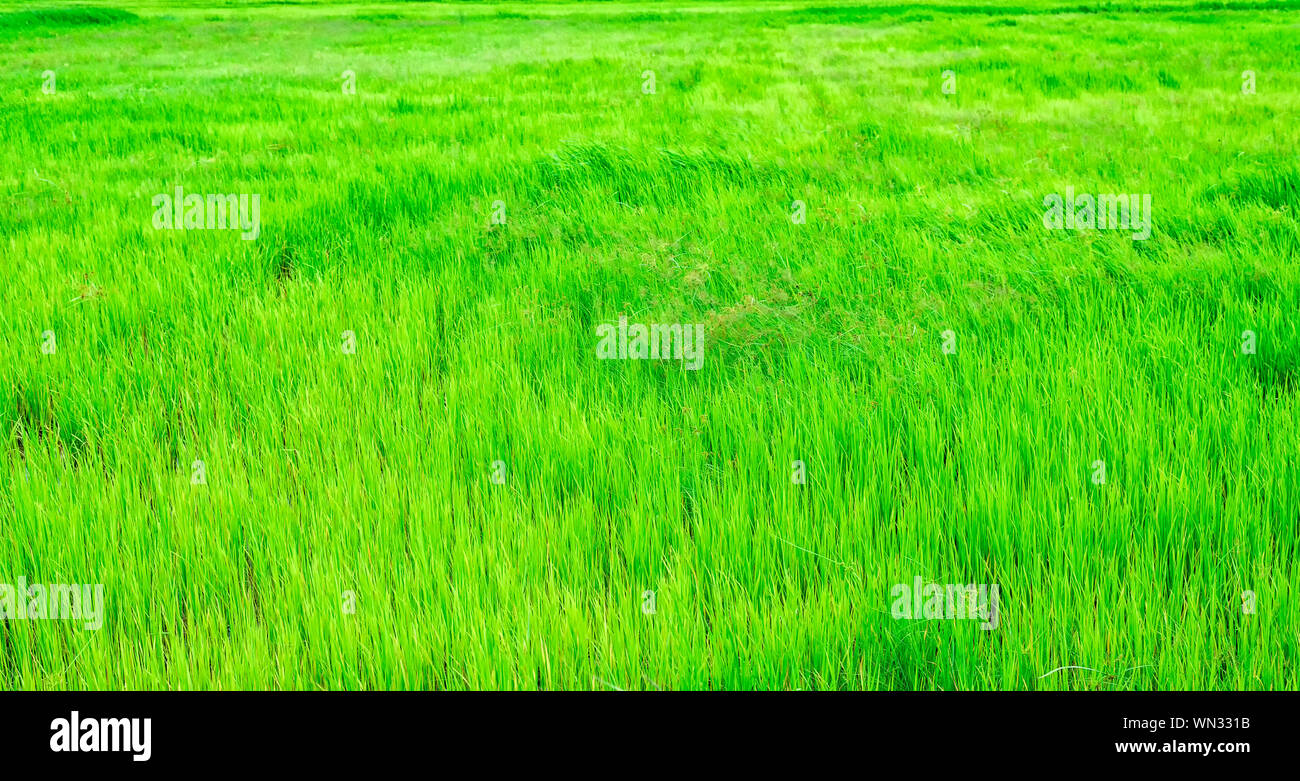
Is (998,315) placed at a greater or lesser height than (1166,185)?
lesser

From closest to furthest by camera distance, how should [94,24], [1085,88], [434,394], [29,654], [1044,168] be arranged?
[29,654], [434,394], [1044,168], [1085,88], [94,24]

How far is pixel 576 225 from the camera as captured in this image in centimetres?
517

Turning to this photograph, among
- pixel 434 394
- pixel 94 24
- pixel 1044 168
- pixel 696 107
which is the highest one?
pixel 94 24

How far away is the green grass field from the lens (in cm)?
185

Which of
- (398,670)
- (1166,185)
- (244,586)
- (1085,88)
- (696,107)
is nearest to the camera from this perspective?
(398,670)

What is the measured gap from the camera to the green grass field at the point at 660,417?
185cm

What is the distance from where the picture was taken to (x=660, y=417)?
9.57ft

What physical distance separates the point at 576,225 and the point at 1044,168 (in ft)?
12.1

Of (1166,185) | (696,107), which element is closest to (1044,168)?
(1166,185)

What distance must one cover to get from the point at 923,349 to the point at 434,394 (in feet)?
6.21

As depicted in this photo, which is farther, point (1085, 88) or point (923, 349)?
point (1085, 88)
